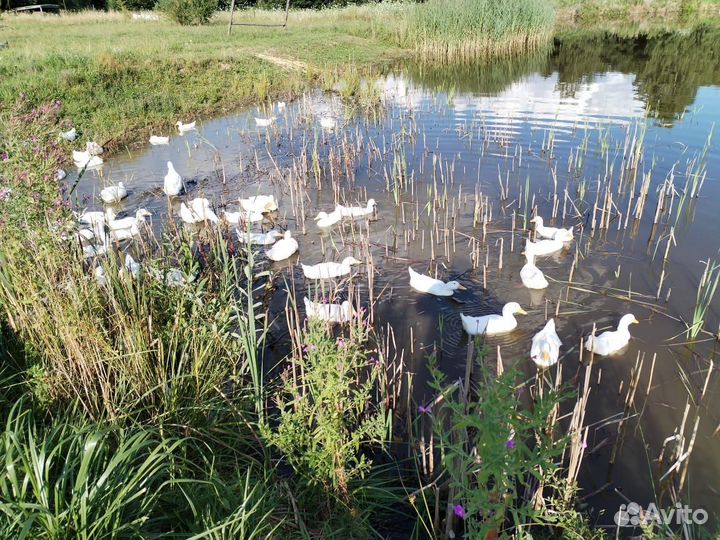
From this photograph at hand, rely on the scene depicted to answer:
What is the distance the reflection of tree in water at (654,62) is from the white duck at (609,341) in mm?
8858

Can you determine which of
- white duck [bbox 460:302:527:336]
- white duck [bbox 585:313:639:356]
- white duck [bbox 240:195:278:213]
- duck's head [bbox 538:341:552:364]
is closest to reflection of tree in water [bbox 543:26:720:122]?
white duck [bbox 585:313:639:356]

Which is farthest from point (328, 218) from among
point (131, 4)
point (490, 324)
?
point (131, 4)

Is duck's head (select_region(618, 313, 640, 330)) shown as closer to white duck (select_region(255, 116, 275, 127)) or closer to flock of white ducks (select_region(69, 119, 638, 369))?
flock of white ducks (select_region(69, 119, 638, 369))

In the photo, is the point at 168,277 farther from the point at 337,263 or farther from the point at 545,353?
the point at 545,353

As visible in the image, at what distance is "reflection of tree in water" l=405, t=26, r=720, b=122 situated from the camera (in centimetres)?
1475

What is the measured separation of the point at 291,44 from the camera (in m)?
23.6

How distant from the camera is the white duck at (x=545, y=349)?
15.4 ft

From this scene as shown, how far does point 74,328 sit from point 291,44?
22.5 m

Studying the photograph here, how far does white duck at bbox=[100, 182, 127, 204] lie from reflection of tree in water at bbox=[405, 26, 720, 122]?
8761 millimetres

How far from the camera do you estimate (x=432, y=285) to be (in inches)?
239

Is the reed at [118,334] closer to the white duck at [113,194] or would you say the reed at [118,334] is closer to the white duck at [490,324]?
the white duck at [490,324]

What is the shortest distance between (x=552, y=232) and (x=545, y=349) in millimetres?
2809

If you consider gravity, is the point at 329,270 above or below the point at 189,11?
below

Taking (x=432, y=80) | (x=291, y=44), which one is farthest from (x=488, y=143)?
(x=291, y=44)
